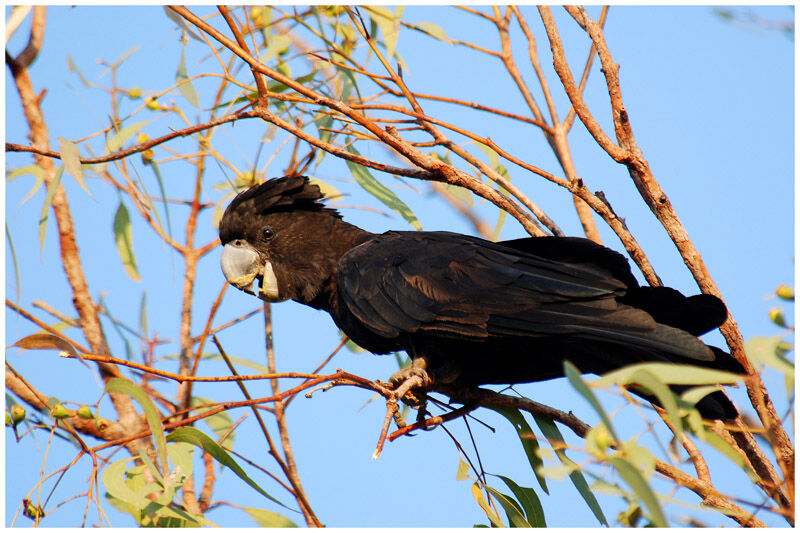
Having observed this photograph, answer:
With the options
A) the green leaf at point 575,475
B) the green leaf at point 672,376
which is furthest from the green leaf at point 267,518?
the green leaf at point 672,376

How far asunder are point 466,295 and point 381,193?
75cm

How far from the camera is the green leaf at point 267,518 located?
2.35 m

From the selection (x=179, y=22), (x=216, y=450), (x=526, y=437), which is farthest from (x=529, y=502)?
(x=179, y=22)

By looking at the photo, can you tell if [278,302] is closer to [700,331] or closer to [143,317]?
[143,317]

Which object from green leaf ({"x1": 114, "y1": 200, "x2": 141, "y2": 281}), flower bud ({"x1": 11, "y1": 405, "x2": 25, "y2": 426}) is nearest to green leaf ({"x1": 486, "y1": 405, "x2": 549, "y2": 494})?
flower bud ({"x1": 11, "y1": 405, "x2": 25, "y2": 426})

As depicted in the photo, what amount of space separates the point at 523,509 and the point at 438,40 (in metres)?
1.69

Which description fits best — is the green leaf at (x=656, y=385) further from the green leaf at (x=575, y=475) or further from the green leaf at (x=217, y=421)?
the green leaf at (x=217, y=421)

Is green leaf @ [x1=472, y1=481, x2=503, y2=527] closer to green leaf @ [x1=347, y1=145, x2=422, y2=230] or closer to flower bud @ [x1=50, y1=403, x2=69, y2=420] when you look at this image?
green leaf @ [x1=347, y1=145, x2=422, y2=230]

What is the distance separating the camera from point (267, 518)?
93.1 inches

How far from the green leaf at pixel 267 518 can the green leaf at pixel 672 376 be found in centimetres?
135

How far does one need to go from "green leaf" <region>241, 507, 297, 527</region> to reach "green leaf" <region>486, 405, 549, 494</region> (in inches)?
29.9

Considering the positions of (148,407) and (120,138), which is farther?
(120,138)

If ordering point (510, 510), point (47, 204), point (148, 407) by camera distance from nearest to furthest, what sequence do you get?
point (148, 407) → point (510, 510) → point (47, 204)

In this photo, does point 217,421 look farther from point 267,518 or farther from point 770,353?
point 770,353
